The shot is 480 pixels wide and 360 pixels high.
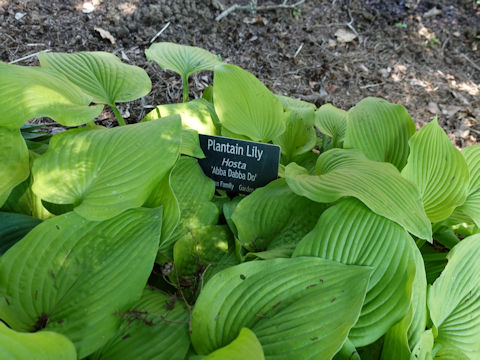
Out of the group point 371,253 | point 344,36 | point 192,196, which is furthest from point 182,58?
point 344,36

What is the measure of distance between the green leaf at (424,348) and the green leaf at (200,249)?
0.59 m

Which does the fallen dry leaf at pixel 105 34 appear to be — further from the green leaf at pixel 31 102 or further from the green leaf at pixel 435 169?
the green leaf at pixel 435 169

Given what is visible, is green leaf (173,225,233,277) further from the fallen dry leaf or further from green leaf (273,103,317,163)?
the fallen dry leaf

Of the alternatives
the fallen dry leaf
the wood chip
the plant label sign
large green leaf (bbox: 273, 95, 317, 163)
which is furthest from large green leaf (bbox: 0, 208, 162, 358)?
the wood chip

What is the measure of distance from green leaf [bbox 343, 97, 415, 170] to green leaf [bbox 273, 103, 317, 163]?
24 cm

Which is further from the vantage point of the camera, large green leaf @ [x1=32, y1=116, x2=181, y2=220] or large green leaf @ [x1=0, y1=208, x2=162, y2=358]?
large green leaf @ [x1=32, y1=116, x2=181, y2=220]

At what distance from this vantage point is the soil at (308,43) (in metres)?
2.46

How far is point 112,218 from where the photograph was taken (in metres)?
1.02

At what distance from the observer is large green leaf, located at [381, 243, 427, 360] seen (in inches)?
36.7

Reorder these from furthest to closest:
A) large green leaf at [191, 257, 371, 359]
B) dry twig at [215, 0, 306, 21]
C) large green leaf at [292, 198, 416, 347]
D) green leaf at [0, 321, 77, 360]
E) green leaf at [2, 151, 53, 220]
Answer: dry twig at [215, 0, 306, 21]
green leaf at [2, 151, 53, 220]
large green leaf at [292, 198, 416, 347]
large green leaf at [191, 257, 371, 359]
green leaf at [0, 321, 77, 360]

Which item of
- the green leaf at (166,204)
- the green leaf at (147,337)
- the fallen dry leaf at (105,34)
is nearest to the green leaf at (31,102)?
the green leaf at (166,204)

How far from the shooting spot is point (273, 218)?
126cm

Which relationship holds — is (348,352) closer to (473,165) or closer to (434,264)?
(434,264)

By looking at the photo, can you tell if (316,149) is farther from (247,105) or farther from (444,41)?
(444,41)
